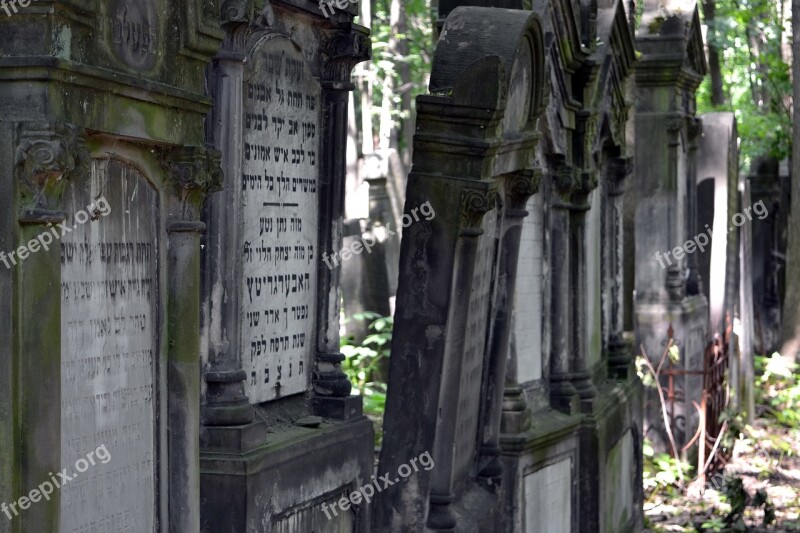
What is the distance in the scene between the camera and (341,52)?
571 cm

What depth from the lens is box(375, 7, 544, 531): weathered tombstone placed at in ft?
19.1

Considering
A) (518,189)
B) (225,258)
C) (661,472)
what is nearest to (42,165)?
(225,258)

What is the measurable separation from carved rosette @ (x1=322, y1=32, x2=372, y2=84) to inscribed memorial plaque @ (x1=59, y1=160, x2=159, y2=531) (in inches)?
72.6

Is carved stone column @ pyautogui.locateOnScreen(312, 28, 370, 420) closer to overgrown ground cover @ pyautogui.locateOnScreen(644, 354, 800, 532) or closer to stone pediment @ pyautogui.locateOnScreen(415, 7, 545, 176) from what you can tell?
stone pediment @ pyautogui.locateOnScreen(415, 7, 545, 176)

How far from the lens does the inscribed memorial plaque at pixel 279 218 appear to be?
517 centimetres

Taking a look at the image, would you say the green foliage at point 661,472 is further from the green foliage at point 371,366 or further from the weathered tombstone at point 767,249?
the weathered tombstone at point 767,249

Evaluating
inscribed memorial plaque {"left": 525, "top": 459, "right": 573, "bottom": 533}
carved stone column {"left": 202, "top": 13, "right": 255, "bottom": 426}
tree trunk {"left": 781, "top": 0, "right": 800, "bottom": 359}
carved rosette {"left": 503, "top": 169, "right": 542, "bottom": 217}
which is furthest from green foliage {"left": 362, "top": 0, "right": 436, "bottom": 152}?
carved stone column {"left": 202, "top": 13, "right": 255, "bottom": 426}

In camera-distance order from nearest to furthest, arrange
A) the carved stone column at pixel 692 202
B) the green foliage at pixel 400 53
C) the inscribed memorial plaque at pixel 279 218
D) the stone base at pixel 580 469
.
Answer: the inscribed memorial plaque at pixel 279 218, the stone base at pixel 580 469, the carved stone column at pixel 692 202, the green foliage at pixel 400 53

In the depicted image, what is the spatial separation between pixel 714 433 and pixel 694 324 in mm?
1046

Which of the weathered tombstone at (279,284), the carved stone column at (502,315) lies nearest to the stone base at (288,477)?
the weathered tombstone at (279,284)

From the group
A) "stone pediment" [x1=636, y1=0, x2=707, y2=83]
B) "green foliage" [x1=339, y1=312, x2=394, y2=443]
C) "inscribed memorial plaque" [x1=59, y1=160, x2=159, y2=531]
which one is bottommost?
"green foliage" [x1=339, y1=312, x2=394, y2=443]

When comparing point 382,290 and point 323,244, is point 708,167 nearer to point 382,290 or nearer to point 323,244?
point 382,290

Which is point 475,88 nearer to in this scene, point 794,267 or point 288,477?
point 288,477

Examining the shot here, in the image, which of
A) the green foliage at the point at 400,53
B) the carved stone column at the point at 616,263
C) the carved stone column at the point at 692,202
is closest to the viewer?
the carved stone column at the point at 616,263
